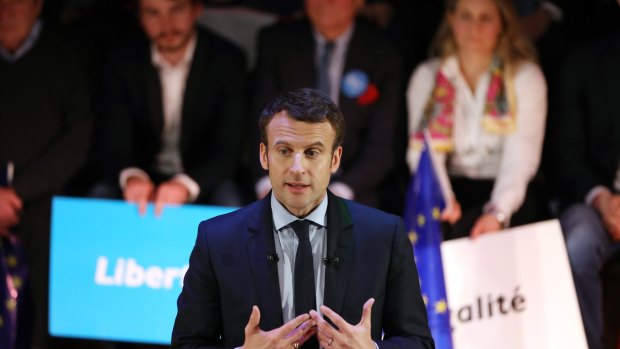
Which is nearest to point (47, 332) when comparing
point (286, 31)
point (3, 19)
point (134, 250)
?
point (134, 250)

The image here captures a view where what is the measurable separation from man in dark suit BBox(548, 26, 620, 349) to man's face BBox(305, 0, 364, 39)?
1140mm

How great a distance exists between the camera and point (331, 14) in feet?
16.1

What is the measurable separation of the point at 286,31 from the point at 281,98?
2.64 m

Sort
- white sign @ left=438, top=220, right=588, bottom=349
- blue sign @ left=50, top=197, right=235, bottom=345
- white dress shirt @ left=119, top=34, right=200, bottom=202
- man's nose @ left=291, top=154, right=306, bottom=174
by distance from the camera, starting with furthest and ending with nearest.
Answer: white dress shirt @ left=119, top=34, right=200, bottom=202
blue sign @ left=50, top=197, right=235, bottom=345
white sign @ left=438, top=220, right=588, bottom=349
man's nose @ left=291, top=154, right=306, bottom=174

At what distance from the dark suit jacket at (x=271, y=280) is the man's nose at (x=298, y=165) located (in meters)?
0.16

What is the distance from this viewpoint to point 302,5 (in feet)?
18.5

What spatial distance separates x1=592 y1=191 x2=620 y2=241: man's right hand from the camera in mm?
4363

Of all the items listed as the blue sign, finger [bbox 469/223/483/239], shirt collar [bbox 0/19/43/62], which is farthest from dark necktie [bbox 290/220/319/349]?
shirt collar [bbox 0/19/43/62]

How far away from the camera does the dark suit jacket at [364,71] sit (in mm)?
4871

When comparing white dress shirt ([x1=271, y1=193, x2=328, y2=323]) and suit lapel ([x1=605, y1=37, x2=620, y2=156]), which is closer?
white dress shirt ([x1=271, y1=193, x2=328, y2=323])

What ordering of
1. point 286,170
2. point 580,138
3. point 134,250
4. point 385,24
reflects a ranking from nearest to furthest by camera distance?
point 286,170
point 134,250
point 580,138
point 385,24

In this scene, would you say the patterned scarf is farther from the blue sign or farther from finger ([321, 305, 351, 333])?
finger ([321, 305, 351, 333])

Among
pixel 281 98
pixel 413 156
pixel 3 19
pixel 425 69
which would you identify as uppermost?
pixel 3 19

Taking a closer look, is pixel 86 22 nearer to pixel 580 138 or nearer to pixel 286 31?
pixel 286 31
